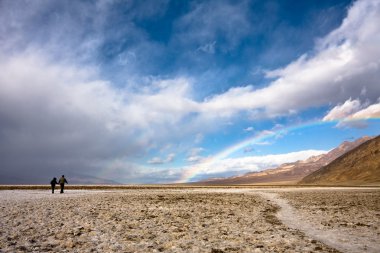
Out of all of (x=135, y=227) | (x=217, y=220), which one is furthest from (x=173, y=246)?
(x=217, y=220)

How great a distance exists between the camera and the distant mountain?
14875 centimetres

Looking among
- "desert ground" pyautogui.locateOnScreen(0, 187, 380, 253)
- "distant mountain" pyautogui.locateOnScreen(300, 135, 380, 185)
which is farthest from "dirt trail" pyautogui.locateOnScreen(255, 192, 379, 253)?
"distant mountain" pyautogui.locateOnScreen(300, 135, 380, 185)

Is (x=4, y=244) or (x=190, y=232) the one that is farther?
(x=190, y=232)

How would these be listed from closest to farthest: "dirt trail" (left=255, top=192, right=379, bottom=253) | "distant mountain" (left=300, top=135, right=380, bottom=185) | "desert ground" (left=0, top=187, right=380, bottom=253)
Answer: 1. "desert ground" (left=0, top=187, right=380, bottom=253)
2. "dirt trail" (left=255, top=192, right=379, bottom=253)
3. "distant mountain" (left=300, top=135, right=380, bottom=185)

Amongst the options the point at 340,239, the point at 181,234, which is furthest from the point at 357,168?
the point at 181,234

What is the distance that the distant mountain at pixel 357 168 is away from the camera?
488 ft

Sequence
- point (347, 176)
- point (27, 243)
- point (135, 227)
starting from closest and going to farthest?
point (27, 243)
point (135, 227)
point (347, 176)

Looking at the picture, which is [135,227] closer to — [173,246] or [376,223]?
[173,246]

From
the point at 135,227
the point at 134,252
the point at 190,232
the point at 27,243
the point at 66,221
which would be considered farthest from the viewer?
the point at 66,221

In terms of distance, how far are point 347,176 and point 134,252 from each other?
7052 inches

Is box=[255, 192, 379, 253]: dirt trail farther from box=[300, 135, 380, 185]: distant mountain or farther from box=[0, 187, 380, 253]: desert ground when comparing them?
box=[300, 135, 380, 185]: distant mountain

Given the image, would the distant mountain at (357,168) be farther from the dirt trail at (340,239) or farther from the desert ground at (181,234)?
the dirt trail at (340,239)

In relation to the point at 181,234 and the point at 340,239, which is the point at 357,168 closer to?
the point at 340,239

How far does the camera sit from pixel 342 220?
57.0ft
